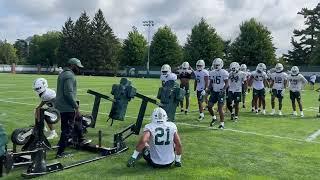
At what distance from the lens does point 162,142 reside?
30.9 feet

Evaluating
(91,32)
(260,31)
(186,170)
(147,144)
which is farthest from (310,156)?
(91,32)

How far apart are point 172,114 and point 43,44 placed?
116672 mm

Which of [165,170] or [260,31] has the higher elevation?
[260,31]

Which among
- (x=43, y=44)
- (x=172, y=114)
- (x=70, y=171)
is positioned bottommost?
(x=70, y=171)

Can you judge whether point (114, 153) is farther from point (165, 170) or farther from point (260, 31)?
point (260, 31)

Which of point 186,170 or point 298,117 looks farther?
point 298,117

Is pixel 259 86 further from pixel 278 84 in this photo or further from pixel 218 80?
pixel 218 80

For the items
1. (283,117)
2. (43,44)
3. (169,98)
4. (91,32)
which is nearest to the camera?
Result: (169,98)

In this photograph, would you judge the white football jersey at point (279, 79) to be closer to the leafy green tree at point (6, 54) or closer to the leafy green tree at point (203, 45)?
the leafy green tree at point (203, 45)

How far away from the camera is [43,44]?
125 metres

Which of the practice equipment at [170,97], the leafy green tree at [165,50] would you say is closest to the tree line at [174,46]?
the leafy green tree at [165,50]

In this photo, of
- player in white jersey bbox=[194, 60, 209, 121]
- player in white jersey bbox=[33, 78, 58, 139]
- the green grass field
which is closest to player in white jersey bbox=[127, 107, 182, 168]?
the green grass field

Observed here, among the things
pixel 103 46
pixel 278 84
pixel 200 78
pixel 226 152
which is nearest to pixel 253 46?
pixel 103 46

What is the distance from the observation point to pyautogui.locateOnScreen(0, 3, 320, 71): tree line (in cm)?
8425
